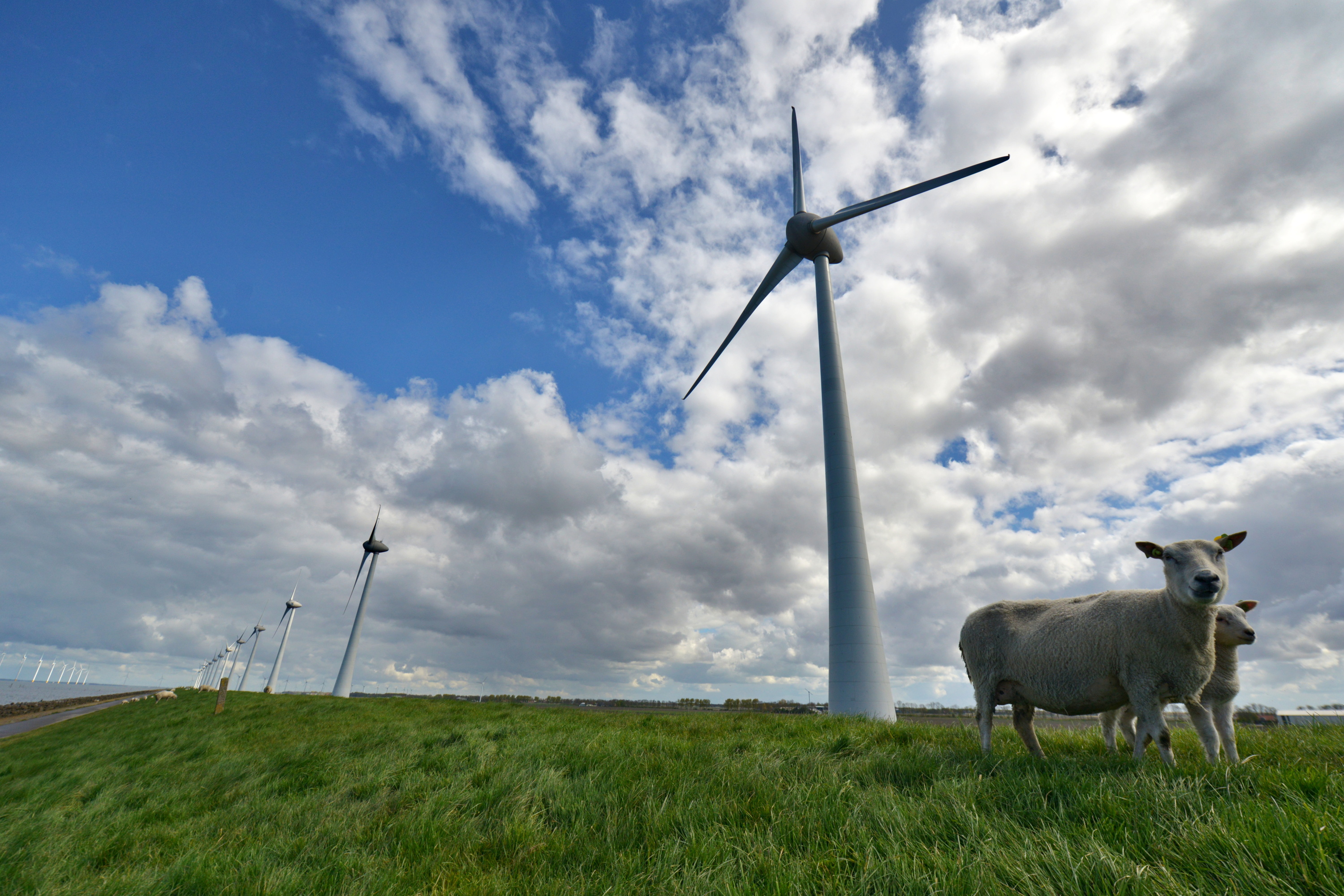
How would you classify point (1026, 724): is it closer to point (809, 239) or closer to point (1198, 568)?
point (1198, 568)

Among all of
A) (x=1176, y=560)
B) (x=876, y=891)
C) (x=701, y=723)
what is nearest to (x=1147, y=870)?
(x=876, y=891)

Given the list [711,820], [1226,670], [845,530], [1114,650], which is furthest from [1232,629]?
[845,530]

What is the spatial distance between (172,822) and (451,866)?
245 inches

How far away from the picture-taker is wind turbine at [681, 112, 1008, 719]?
20734 millimetres

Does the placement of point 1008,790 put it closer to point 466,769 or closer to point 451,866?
point 451,866

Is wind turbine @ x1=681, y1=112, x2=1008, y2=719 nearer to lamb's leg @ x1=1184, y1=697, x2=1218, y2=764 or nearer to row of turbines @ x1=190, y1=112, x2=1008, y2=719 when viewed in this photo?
row of turbines @ x1=190, y1=112, x2=1008, y2=719

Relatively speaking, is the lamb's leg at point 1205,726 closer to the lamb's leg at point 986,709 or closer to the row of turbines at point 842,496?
the lamb's leg at point 986,709

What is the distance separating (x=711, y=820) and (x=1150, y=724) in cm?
549

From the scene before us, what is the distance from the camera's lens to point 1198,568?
21.2ft

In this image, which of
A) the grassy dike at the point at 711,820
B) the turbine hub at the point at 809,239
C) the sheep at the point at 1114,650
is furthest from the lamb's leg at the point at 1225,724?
the turbine hub at the point at 809,239

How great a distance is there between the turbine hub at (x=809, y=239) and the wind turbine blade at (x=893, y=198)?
11.6 inches

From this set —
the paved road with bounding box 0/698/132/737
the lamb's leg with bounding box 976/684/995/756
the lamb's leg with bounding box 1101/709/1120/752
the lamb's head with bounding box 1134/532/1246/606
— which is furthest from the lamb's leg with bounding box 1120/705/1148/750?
the paved road with bounding box 0/698/132/737

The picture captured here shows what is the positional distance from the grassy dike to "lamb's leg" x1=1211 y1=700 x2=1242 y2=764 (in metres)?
0.30

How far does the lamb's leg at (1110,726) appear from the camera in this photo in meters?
8.04
